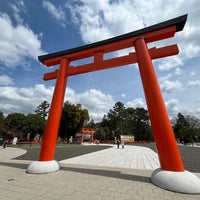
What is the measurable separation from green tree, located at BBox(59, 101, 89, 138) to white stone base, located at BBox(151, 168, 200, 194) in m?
29.9

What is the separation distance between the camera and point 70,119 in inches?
1304

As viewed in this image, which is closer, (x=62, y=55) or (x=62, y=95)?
(x=62, y=95)

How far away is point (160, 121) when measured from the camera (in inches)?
170

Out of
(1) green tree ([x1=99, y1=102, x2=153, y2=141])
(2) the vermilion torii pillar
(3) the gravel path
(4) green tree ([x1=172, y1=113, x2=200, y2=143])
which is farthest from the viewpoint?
(1) green tree ([x1=99, y1=102, x2=153, y2=141])

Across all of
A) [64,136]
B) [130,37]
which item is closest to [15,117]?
[64,136]

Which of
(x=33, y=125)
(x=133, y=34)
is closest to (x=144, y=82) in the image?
(x=133, y=34)

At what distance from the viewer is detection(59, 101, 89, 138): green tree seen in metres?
33.0

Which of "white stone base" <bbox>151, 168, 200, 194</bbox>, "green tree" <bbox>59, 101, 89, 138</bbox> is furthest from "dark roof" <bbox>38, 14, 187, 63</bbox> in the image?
"green tree" <bbox>59, 101, 89, 138</bbox>

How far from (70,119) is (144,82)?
2984 centimetres

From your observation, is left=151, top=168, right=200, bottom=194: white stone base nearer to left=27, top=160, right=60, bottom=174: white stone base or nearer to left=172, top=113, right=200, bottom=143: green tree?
left=27, top=160, right=60, bottom=174: white stone base

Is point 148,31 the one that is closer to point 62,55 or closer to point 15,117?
point 62,55

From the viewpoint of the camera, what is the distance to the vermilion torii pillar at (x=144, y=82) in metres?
3.94

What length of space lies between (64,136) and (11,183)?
105 ft

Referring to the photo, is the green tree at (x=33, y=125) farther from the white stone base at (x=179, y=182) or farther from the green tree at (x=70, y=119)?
the white stone base at (x=179, y=182)
